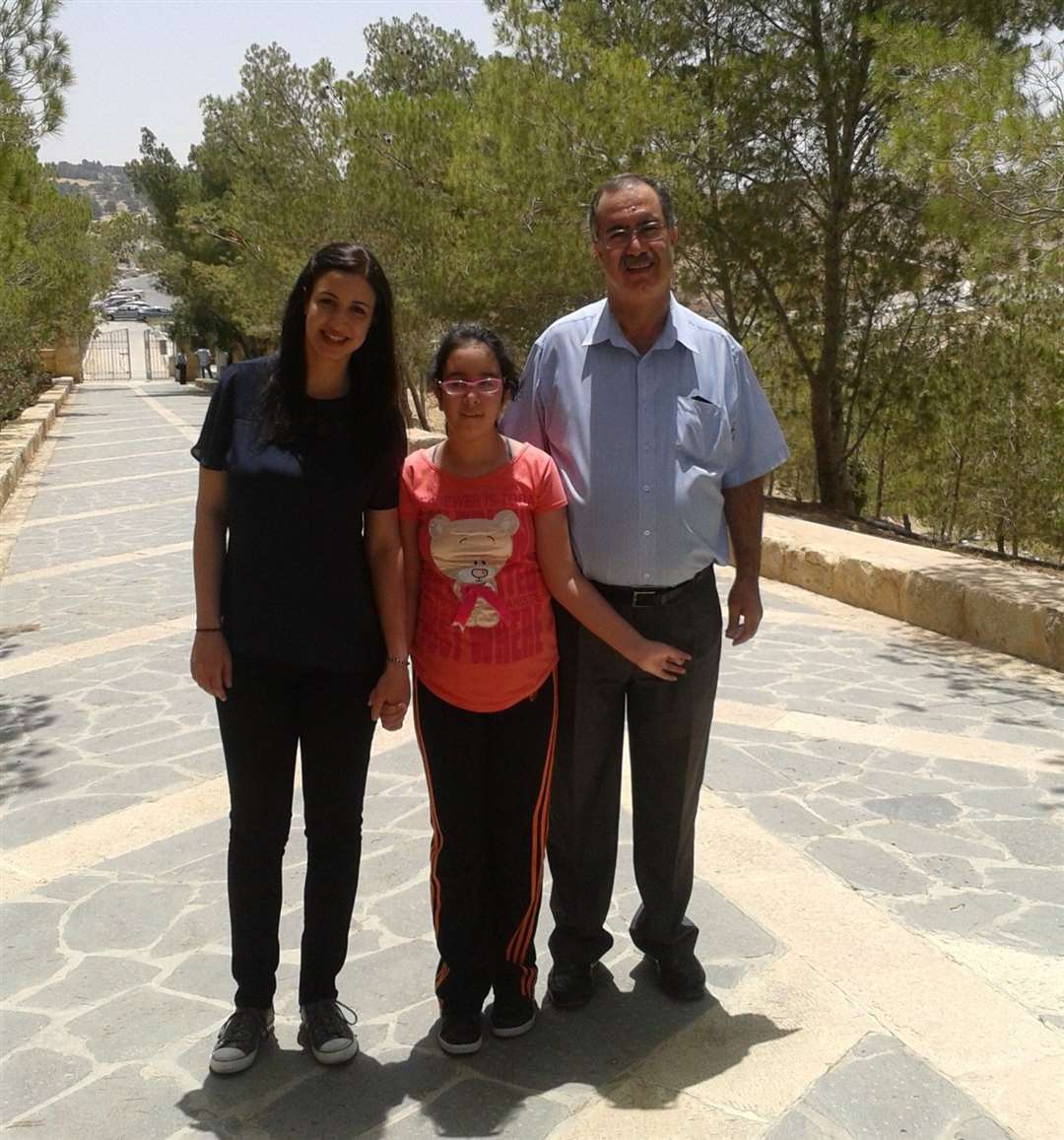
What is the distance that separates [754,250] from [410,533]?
490 inches

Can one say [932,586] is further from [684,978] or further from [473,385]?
[473,385]

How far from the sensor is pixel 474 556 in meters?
2.62

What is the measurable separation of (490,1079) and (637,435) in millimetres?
1438

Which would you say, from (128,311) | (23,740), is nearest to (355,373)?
(23,740)

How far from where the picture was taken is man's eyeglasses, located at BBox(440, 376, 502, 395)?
8.55 ft

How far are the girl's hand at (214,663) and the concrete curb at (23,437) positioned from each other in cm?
1122

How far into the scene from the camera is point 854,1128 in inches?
98.8

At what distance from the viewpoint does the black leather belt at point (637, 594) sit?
2.81 m

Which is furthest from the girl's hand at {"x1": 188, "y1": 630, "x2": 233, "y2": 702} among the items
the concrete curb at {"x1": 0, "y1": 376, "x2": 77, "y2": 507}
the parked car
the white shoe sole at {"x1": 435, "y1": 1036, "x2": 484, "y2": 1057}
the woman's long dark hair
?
the parked car

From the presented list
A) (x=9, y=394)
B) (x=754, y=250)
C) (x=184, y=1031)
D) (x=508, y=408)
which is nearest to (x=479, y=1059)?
(x=184, y=1031)

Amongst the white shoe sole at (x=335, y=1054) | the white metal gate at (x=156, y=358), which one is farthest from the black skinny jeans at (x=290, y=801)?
the white metal gate at (x=156, y=358)

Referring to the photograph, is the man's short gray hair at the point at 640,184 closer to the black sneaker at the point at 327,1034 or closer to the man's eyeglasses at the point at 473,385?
the man's eyeglasses at the point at 473,385

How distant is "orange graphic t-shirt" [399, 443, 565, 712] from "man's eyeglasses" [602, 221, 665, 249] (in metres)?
0.51

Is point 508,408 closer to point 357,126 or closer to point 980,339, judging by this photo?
point 980,339
